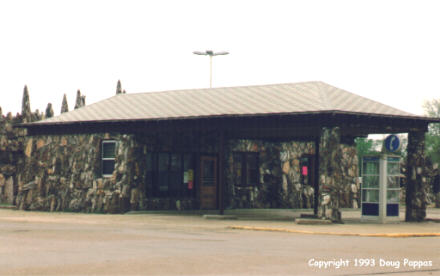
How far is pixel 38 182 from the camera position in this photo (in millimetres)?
35500

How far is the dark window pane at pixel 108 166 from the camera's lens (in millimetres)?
33469

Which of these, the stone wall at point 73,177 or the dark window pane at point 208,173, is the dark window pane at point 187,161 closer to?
the dark window pane at point 208,173

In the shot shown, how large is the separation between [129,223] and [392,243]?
9541 mm

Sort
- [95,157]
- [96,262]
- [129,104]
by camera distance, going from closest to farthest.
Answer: [96,262] < [95,157] < [129,104]

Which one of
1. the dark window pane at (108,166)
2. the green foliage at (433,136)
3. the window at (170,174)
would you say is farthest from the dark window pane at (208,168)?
the green foliage at (433,136)

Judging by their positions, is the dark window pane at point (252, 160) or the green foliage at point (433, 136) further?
the green foliage at point (433, 136)

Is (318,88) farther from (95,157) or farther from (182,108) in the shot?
(95,157)

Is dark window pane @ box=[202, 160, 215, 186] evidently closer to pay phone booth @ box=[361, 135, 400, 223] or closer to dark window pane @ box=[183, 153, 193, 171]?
dark window pane @ box=[183, 153, 193, 171]

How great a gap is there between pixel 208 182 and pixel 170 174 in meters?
2.20

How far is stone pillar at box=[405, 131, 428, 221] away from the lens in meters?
29.7

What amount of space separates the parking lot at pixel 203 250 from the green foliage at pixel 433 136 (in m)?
65.8

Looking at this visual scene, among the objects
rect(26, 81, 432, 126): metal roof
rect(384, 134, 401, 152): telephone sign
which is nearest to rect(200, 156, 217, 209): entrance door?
rect(26, 81, 432, 126): metal roof

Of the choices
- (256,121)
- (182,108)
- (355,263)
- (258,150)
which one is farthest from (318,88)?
(355,263)

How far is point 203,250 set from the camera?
1650 centimetres
